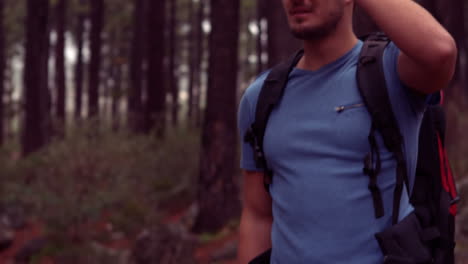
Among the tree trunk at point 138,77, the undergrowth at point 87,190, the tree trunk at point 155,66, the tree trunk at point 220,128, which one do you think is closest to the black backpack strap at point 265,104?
the tree trunk at point 220,128

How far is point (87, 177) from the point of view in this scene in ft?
35.0

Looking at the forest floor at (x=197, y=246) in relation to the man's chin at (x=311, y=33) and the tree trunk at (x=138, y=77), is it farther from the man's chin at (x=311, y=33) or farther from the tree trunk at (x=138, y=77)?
the tree trunk at (x=138, y=77)

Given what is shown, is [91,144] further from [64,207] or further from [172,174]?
[172,174]

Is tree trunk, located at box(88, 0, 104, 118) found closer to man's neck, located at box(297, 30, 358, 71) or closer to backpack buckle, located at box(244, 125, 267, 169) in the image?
backpack buckle, located at box(244, 125, 267, 169)

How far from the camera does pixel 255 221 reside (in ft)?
9.62

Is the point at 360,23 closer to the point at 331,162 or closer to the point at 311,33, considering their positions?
the point at 311,33

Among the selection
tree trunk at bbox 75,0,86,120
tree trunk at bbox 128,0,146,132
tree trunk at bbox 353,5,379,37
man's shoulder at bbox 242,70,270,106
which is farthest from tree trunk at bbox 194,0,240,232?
tree trunk at bbox 75,0,86,120

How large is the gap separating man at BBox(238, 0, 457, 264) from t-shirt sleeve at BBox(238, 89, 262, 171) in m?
0.16

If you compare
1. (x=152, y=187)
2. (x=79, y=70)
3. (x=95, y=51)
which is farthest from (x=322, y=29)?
(x=79, y=70)

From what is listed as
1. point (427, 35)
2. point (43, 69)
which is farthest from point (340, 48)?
point (43, 69)

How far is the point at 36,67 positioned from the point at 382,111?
17281 mm

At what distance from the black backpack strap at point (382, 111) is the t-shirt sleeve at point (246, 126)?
1.91ft

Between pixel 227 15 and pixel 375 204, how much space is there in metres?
8.22

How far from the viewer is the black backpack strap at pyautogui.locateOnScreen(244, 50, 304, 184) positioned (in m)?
2.67
